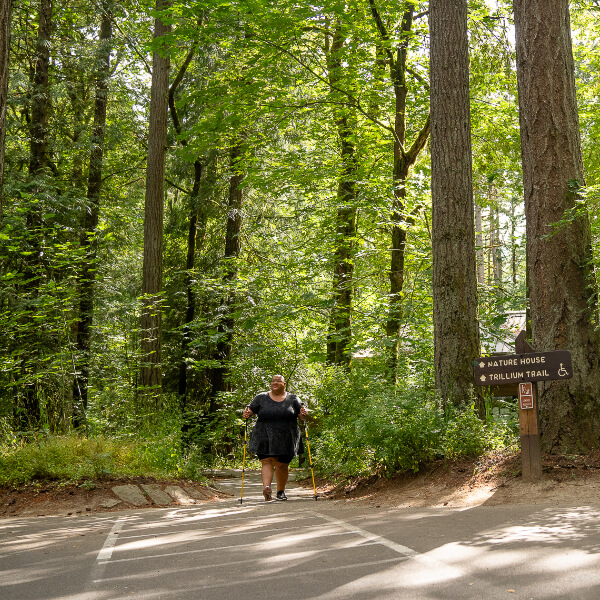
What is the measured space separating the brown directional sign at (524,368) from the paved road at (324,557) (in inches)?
62.9

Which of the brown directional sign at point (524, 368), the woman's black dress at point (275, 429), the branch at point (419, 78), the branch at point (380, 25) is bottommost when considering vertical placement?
the woman's black dress at point (275, 429)

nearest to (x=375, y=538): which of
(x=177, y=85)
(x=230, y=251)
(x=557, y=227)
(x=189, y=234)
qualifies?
(x=557, y=227)

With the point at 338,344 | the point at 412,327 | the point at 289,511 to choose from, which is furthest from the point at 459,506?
the point at 338,344

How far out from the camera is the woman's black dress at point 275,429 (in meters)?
10.5

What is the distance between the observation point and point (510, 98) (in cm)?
1862

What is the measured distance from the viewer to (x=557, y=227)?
8195 millimetres

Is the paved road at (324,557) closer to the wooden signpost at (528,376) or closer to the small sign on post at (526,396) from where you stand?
the wooden signpost at (528,376)

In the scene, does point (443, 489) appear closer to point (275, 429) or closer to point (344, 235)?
point (275, 429)

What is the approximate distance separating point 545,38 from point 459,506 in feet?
20.0

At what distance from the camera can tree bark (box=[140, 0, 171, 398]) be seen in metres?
15.6

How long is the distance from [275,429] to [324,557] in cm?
556

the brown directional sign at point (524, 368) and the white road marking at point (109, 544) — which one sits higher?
the brown directional sign at point (524, 368)

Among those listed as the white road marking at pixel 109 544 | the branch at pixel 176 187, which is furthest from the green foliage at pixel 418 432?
the branch at pixel 176 187

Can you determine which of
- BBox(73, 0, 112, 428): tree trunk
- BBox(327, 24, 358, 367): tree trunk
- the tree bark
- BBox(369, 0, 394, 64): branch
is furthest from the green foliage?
BBox(73, 0, 112, 428): tree trunk
